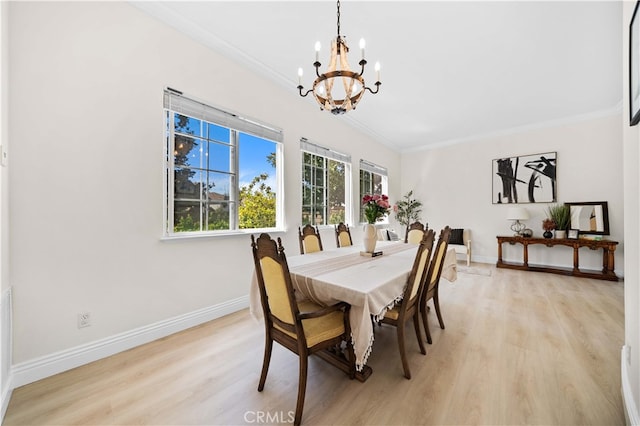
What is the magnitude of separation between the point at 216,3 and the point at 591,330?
452 centimetres

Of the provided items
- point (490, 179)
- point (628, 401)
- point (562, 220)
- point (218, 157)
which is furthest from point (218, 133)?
point (562, 220)

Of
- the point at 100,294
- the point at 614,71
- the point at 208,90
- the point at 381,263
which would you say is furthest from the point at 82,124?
the point at 614,71

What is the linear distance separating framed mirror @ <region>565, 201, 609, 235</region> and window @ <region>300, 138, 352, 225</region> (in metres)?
4.09

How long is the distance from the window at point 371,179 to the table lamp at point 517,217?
2567mm

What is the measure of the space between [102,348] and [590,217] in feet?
23.1

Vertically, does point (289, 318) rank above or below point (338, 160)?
below

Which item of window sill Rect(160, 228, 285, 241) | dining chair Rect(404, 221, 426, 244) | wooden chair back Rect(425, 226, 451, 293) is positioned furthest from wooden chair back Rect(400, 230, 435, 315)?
window sill Rect(160, 228, 285, 241)

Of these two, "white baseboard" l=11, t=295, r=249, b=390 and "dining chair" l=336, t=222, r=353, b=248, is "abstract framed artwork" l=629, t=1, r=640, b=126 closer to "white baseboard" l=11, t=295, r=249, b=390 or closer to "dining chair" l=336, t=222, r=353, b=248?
"dining chair" l=336, t=222, r=353, b=248

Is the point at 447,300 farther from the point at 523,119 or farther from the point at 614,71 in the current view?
the point at 523,119

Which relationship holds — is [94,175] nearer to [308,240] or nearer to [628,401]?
[308,240]

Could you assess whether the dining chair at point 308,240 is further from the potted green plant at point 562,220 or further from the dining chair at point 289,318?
the potted green plant at point 562,220

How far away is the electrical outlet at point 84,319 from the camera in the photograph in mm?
1854

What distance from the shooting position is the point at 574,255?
434cm

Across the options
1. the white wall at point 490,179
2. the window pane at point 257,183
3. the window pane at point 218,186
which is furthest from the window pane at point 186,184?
the white wall at point 490,179
